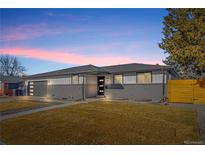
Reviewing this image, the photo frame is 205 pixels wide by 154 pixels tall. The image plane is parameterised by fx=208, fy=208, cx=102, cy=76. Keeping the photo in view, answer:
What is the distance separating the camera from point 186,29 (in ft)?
48.5

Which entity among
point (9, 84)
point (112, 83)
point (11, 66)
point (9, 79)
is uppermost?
point (11, 66)

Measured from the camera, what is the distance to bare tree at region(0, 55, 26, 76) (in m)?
48.5

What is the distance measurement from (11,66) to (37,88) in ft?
99.5

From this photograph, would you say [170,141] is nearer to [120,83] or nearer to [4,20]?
[4,20]

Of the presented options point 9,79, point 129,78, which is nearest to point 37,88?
point 129,78

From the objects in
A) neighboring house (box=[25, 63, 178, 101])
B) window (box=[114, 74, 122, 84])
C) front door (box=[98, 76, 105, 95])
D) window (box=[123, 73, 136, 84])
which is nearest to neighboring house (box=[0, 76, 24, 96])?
neighboring house (box=[25, 63, 178, 101])

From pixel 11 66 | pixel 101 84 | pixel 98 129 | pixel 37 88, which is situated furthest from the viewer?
pixel 11 66

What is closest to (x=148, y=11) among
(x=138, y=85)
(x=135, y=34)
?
(x=135, y=34)

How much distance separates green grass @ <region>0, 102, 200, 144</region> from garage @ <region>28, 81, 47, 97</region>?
45.5 feet

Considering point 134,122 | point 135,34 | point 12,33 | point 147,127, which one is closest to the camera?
point 147,127

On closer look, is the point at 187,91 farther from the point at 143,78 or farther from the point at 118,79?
the point at 118,79

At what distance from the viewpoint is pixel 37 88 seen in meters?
24.2

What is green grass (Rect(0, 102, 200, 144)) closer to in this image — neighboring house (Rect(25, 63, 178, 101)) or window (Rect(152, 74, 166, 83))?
window (Rect(152, 74, 166, 83))
